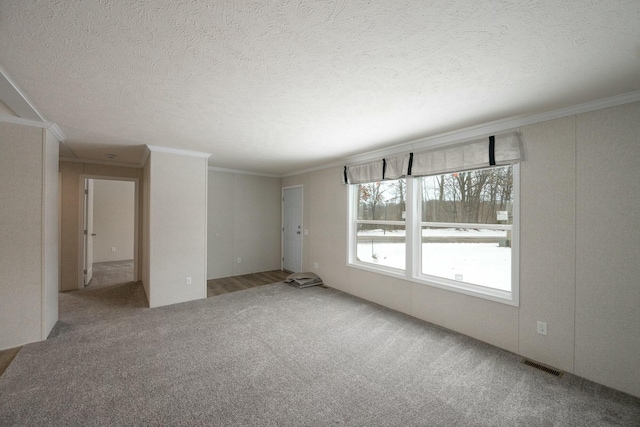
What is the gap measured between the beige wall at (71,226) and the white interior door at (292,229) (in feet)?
12.7

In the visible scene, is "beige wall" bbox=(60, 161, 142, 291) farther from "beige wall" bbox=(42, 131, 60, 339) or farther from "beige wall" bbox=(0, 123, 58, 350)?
"beige wall" bbox=(0, 123, 58, 350)

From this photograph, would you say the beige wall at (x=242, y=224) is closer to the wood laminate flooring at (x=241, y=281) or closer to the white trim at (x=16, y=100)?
the wood laminate flooring at (x=241, y=281)

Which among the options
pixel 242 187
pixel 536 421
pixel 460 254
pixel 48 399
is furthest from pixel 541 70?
pixel 242 187

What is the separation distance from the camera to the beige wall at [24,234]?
2.58 meters

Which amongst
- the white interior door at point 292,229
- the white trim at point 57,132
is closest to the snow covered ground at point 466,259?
the white interior door at point 292,229

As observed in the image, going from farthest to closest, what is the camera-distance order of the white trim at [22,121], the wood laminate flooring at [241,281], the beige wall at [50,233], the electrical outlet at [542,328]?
the wood laminate flooring at [241,281], the beige wall at [50,233], the white trim at [22,121], the electrical outlet at [542,328]

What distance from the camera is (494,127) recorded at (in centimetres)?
270

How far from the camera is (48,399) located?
1.87m

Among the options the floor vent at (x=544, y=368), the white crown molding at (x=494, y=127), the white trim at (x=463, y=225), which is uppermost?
the white crown molding at (x=494, y=127)

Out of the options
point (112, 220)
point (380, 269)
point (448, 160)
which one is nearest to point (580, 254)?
point (448, 160)

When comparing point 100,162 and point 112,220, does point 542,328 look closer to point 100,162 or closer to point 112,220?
point 100,162

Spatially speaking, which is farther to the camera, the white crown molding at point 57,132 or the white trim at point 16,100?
the white crown molding at point 57,132

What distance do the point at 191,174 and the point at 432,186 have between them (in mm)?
3646

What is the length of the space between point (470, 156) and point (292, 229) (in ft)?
13.5
